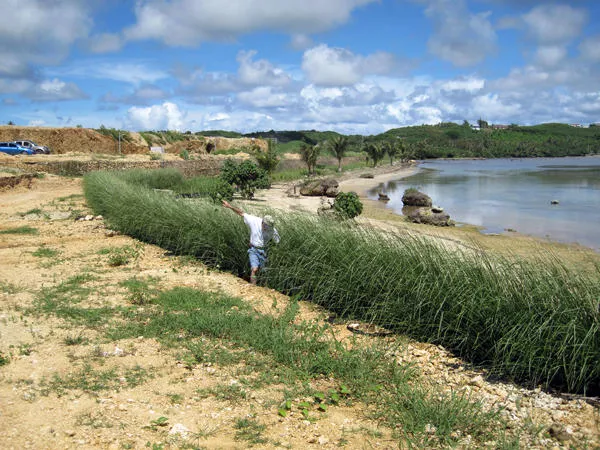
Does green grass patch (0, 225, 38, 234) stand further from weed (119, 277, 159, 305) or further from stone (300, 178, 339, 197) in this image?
stone (300, 178, 339, 197)

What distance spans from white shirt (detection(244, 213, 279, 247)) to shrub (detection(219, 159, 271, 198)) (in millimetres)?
16804

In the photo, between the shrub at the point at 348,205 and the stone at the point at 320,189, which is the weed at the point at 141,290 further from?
the stone at the point at 320,189

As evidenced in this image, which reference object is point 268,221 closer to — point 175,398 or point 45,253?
point 175,398

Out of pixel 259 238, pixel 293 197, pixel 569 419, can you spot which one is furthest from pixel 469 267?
pixel 293 197

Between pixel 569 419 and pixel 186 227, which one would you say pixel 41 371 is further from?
pixel 186 227

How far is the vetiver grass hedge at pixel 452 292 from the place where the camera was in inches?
189

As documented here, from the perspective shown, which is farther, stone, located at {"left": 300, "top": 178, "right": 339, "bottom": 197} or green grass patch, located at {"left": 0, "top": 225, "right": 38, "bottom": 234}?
stone, located at {"left": 300, "top": 178, "right": 339, "bottom": 197}

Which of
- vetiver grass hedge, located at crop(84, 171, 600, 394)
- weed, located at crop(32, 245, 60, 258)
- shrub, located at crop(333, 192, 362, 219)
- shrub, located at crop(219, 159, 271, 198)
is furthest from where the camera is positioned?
shrub, located at crop(219, 159, 271, 198)

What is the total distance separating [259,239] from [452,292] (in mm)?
3387

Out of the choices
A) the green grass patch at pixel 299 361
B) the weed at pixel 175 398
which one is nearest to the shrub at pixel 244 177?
the green grass patch at pixel 299 361

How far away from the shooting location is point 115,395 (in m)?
4.31

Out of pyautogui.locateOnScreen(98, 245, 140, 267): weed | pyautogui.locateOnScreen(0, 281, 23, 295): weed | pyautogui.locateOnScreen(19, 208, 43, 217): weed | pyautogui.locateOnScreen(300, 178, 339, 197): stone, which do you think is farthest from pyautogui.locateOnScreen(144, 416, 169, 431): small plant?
pyautogui.locateOnScreen(300, 178, 339, 197): stone

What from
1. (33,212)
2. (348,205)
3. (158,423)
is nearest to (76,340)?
(158,423)

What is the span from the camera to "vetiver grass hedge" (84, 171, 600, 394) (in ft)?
15.7
